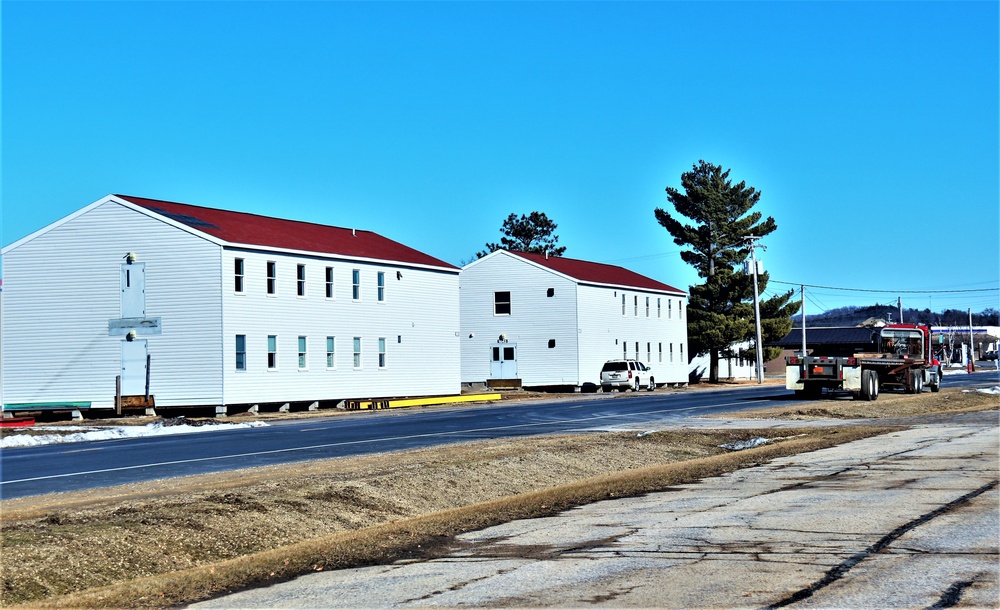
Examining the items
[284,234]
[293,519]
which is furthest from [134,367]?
[293,519]

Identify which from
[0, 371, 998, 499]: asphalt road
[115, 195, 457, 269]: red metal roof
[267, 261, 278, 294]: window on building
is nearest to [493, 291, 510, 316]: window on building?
[115, 195, 457, 269]: red metal roof

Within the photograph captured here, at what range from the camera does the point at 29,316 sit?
1802 inches

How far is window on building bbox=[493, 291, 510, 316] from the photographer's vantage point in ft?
223

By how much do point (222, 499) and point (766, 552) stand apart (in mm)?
6595

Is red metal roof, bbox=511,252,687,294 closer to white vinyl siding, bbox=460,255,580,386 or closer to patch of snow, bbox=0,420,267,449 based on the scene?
white vinyl siding, bbox=460,255,580,386

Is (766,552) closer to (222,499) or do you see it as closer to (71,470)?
(222,499)

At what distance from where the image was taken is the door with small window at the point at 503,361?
220 ft

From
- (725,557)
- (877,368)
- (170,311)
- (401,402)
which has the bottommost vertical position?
(725,557)

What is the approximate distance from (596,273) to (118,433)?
45526 mm

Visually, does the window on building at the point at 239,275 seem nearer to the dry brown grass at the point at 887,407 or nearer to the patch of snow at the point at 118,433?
the patch of snow at the point at 118,433

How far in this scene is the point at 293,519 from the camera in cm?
1305

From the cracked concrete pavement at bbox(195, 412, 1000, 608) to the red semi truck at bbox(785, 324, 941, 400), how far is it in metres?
28.5

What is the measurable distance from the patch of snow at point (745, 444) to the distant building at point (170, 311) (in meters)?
24.1

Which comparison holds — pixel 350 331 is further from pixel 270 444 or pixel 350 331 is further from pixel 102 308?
pixel 270 444
